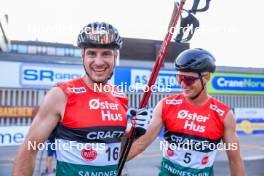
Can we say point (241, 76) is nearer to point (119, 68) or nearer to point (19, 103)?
point (119, 68)

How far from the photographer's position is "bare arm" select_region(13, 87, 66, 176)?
2.64m

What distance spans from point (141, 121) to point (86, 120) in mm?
864

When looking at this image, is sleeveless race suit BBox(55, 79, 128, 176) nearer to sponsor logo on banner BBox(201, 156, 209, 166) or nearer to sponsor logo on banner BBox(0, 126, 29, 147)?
sponsor logo on banner BBox(201, 156, 209, 166)

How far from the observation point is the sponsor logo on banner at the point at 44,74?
54.1 feet

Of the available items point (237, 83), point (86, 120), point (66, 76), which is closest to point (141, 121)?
point (86, 120)

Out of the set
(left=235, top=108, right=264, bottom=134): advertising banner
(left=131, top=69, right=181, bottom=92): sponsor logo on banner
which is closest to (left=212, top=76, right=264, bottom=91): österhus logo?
(left=235, top=108, right=264, bottom=134): advertising banner

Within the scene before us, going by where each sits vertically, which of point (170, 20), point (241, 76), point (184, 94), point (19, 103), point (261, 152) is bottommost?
point (261, 152)

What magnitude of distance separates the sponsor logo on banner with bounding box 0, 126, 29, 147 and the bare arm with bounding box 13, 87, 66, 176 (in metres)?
11.5

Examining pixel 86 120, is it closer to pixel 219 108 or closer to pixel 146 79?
pixel 219 108

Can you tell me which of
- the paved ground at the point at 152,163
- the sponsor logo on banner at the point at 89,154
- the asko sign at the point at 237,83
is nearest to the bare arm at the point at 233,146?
the sponsor logo on banner at the point at 89,154

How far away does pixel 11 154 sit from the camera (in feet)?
41.0

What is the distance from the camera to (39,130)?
2693 mm

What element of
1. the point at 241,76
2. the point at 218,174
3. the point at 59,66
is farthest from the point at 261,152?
the point at 59,66

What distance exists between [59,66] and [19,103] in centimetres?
318
